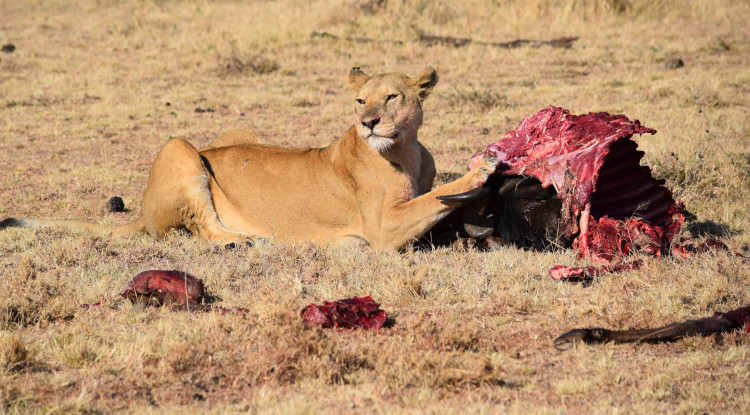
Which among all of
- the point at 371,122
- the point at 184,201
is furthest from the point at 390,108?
the point at 184,201

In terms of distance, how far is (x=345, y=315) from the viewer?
14.6 ft

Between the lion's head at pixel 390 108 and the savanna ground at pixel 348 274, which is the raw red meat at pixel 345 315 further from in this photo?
the lion's head at pixel 390 108

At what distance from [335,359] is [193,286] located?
142 cm

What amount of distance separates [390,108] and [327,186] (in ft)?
Answer: 2.97

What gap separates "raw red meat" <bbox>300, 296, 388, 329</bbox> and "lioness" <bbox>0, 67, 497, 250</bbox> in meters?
1.19

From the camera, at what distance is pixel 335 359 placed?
3844 millimetres

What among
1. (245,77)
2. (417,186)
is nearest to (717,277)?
(417,186)

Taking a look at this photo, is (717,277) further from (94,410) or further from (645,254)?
(94,410)

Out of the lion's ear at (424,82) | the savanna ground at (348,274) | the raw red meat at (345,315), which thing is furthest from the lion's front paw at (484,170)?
the raw red meat at (345,315)

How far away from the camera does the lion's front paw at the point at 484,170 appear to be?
206 inches

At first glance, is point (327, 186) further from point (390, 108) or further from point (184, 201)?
point (184, 201)

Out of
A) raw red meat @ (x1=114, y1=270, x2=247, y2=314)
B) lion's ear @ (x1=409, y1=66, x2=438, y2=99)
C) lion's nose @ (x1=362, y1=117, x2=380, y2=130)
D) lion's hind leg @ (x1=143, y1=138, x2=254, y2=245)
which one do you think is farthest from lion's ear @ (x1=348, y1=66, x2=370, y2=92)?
raw red meat @ (x1=114, y1=270, x2=247, y2=314)

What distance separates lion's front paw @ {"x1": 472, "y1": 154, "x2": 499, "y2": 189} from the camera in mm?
5242

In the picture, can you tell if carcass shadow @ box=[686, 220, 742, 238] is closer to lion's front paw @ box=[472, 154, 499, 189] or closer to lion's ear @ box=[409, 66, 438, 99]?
lion's front paw @ box=[472, 154, 499, 189]
